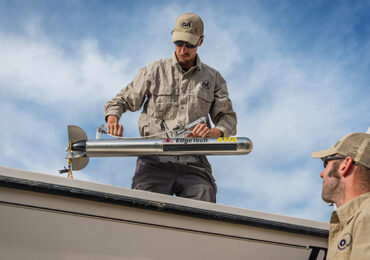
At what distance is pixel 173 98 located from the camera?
4004 mm

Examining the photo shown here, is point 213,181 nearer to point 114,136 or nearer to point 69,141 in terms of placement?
point 114,136

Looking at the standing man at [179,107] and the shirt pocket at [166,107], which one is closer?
the standing man at [179,107]

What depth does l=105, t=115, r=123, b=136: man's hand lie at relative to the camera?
149 inches

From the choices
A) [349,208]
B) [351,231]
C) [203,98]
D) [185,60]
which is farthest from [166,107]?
[351,231]

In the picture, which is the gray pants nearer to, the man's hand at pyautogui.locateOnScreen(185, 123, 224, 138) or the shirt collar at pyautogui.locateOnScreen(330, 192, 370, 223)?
the man's hand at pyautogui.locateOnScreen(185, 123, 224, 138)

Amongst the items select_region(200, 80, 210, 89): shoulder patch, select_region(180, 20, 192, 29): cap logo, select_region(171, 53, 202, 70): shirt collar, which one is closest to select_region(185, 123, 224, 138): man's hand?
select_region(200, 80, 210, 89): shoulder patch

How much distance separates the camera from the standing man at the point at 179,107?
3783mm

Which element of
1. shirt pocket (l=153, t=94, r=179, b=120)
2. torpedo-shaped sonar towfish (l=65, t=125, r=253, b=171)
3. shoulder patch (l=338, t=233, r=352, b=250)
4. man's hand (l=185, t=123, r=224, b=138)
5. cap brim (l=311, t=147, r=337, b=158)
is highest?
shirt pocket (l=153, t=94, r=179, b=120)

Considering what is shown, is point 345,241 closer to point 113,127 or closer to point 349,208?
point 349,208

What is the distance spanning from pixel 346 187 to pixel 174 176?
53.5 inches

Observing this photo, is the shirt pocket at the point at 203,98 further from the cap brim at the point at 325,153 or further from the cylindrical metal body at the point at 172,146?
the cap brim at the point at 325,153


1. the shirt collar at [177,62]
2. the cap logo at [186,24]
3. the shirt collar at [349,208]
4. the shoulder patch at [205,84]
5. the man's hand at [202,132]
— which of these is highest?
the cap logo at [186,24]

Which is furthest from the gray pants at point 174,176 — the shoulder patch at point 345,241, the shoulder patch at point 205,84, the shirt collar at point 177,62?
the shoulder patch at point 345,241

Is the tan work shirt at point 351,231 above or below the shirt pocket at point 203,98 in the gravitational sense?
below
